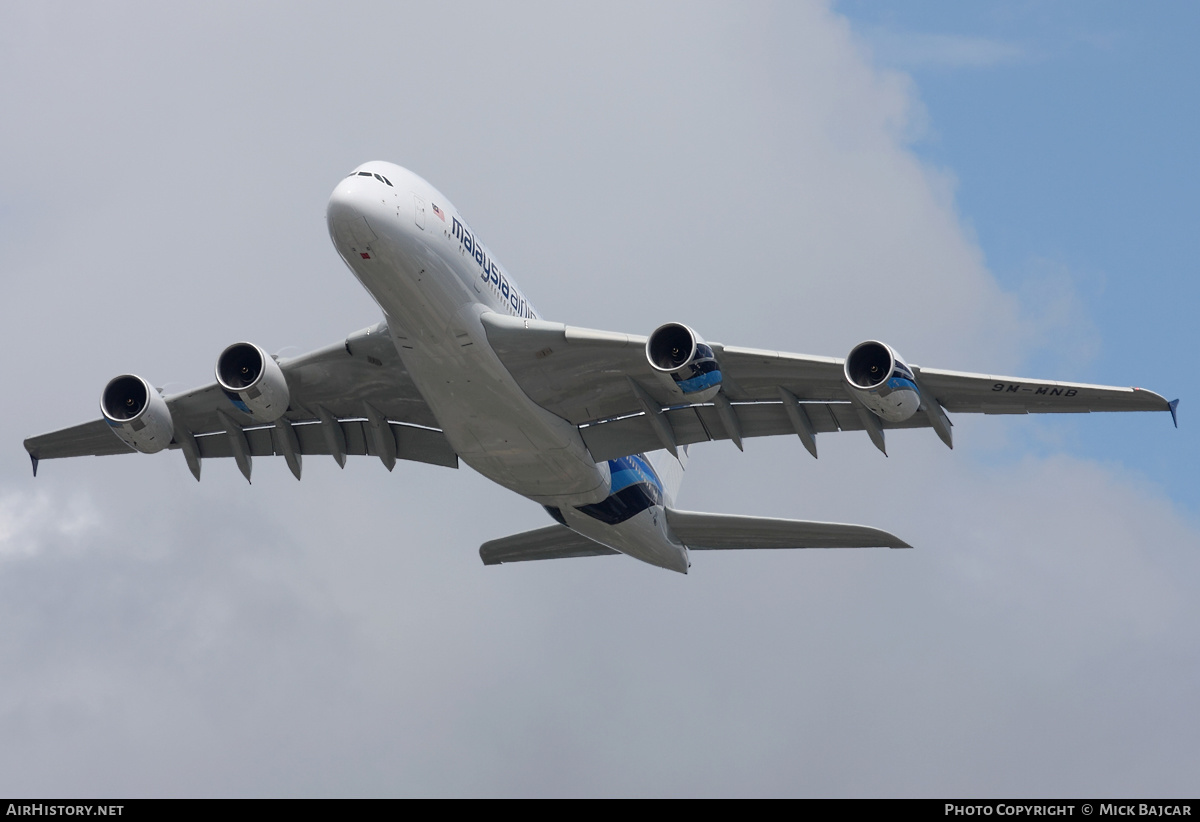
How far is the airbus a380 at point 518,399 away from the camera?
27047 mm

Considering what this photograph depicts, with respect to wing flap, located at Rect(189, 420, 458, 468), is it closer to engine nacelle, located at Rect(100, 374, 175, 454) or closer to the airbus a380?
the airbus a380

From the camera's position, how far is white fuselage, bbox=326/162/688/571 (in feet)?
85.4

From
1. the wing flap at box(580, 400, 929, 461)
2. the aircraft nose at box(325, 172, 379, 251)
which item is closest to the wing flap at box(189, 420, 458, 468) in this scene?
the wing flap at box(580, 400, 929, 461)

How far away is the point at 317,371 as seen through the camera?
31.5 m

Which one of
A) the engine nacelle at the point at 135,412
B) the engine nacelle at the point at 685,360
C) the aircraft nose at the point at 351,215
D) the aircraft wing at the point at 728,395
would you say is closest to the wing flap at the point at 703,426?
the aircraft wing at the point at 728,395

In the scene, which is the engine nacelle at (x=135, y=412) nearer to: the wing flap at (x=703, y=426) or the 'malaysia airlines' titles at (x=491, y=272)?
the 'malaysia airlines' titles at (x=491, y=272)

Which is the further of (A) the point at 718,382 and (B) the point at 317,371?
(B) the point at 317,371

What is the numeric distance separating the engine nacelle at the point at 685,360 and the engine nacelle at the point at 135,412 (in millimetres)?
10776

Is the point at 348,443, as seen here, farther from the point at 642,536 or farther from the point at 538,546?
the point at 642,536
